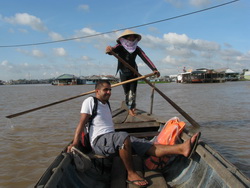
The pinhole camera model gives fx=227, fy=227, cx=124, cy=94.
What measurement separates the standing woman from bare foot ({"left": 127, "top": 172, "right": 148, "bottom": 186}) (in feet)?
7.83

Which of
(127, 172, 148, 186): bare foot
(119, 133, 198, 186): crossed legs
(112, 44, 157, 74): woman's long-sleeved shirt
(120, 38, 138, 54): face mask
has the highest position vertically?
(120, 38, 138, 54): face mask

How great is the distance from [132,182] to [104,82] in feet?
3.76

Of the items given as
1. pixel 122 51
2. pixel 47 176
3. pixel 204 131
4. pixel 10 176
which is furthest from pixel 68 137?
pixel 47 176

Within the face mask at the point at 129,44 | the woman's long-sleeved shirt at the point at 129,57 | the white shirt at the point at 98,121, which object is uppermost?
the face mask at the point at 129,44

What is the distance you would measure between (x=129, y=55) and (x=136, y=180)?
116 inches

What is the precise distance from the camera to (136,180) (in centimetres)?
233

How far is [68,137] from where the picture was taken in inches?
231

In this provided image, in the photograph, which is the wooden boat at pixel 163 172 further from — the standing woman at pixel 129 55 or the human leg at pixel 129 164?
the standing woman at pixel 129 55

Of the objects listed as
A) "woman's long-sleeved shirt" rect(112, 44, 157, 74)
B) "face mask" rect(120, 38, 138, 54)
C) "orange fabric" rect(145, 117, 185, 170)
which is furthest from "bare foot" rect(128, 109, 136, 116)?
"orange fabric" rect(145, 117, 185, 170)

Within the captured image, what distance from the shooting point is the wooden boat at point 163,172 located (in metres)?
1.82

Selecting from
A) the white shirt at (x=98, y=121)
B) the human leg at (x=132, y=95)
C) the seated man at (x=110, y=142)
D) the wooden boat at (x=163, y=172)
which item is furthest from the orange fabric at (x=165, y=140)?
the human leg at (x=132, y=95)

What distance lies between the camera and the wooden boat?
5.97 feet

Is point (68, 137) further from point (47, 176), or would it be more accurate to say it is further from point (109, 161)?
point (47, 176)

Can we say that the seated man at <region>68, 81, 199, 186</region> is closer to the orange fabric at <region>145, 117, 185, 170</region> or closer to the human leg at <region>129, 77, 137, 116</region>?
the orange fabric at <region>145, 117, 185, 170</region>
